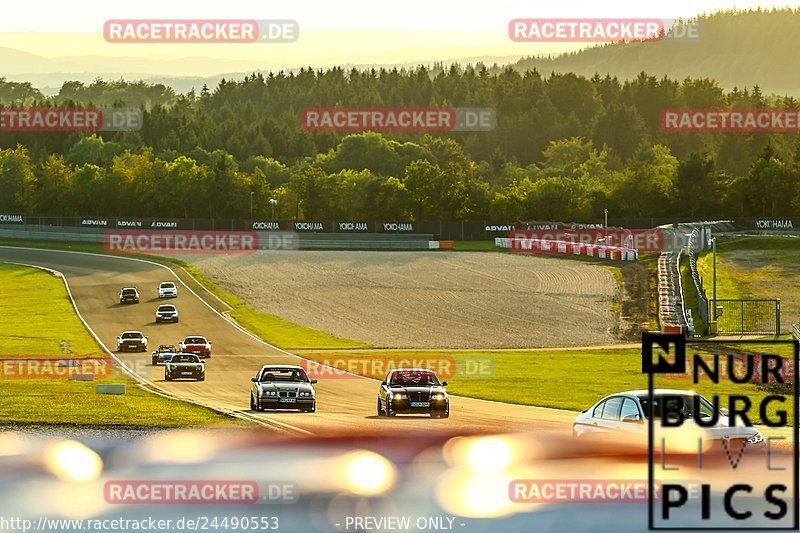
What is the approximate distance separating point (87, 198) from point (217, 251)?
183 feet

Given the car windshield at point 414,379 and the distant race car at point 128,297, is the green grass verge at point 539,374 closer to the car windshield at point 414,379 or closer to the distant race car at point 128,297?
the car windshield at point 414,379

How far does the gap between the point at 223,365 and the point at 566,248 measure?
59.8m

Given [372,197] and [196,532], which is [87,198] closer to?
[372,197]

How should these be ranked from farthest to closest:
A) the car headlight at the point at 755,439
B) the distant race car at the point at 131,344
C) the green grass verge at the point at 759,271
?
1. the green grass verge at the point at 759,271
2. the distant race car at the point at 131,344
3. the car headlight at the point at 755,439

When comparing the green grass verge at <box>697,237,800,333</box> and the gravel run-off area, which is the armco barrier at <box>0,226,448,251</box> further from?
the green grass verge at <box>697,237,800,333</box>

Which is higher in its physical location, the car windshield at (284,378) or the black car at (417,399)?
the car windshield at (284,378)

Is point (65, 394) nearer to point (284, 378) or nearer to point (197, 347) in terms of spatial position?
point (284, 378)

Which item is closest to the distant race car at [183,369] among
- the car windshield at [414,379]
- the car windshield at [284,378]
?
the car windshield at [284,378]

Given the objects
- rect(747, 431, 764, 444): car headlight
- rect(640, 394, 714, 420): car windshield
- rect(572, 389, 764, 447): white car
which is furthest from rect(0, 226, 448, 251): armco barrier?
rect(747, 431, 764, 444): car headlight

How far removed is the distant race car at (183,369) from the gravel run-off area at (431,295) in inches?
732

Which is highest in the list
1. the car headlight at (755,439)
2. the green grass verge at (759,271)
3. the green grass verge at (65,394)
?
the green grass verge at (759,271)

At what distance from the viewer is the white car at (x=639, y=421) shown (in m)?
24.1

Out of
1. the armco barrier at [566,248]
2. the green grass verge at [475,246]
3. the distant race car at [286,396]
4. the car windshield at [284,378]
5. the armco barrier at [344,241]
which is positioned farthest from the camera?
the armco barrier at [344,241]

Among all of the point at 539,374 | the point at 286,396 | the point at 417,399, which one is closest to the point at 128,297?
the point at 539,374
